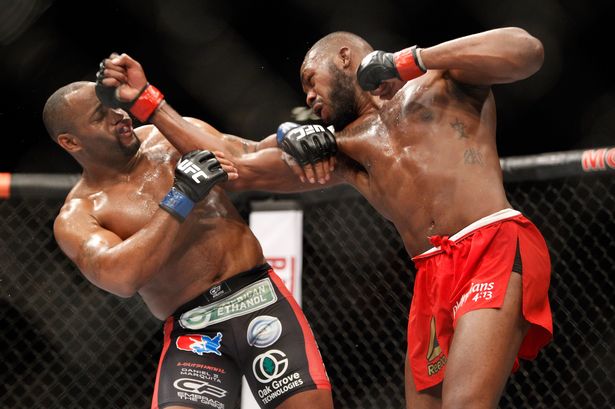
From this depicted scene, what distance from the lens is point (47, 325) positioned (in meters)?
4.20

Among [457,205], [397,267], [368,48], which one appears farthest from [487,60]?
[397,267]

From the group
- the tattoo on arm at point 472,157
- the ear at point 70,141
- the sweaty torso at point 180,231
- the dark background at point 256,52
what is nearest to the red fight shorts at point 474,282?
the tattoo on arm at point 472,157

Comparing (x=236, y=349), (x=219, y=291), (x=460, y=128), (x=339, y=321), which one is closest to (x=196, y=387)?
(x=236, y=349)

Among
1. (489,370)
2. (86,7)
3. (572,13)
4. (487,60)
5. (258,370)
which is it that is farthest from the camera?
(86,7)

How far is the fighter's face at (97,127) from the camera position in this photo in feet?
8.06

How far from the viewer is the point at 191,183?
2.24 metres

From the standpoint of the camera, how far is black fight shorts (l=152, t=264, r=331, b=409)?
2.27 meters

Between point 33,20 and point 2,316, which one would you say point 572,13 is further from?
point 2,316

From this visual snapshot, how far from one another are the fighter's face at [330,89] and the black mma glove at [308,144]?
0.35ft

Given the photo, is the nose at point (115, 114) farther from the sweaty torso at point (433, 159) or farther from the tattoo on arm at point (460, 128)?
the tattoo on arm at point (460, 128)

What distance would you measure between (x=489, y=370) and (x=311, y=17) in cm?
391

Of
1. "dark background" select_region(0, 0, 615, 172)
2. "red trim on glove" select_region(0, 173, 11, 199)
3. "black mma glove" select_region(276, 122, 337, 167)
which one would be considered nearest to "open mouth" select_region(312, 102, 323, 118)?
"black mma glove" select_region(276, 122, 337, 167)

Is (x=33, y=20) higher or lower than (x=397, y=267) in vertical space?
higher

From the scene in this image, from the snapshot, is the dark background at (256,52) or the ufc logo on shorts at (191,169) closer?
the ufc logo on shorts at (191,169)
